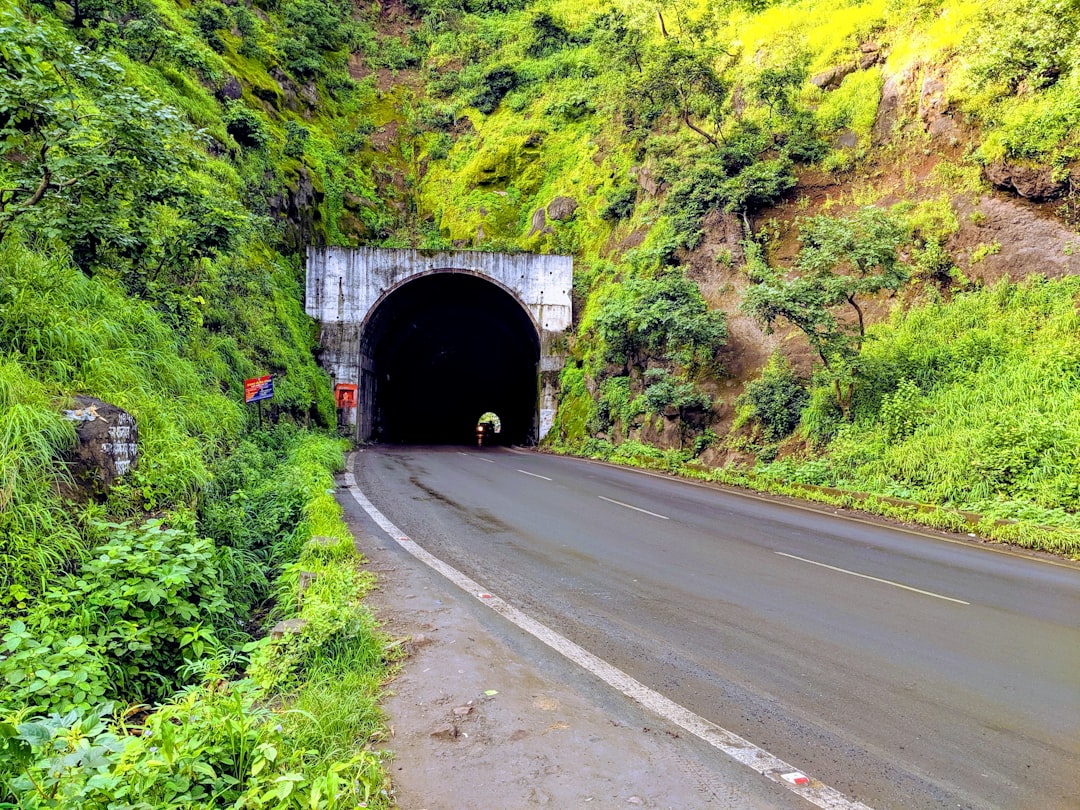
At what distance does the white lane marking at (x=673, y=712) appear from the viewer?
2.89 meters

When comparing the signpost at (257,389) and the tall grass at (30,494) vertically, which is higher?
the signpost at (257,389)

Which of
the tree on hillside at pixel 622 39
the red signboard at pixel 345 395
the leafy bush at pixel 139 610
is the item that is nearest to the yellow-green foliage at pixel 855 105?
the tree on hillside at pixel 622 39

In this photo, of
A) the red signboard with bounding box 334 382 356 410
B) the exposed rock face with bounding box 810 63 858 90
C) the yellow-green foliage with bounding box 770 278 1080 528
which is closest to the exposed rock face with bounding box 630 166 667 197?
the exposed rock face with bounding box 810 63 858 90

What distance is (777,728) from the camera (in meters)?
3.49

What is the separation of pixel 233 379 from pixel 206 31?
65.6 ft

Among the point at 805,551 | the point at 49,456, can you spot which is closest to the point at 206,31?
the point at 49,456

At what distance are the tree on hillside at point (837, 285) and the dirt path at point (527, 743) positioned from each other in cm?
1152

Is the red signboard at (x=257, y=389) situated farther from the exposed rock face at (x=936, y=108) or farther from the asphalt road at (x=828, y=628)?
the exposed rock face at (x=936, y=108)

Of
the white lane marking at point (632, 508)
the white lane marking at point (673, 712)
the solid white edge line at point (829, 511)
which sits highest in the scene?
the white lane marking at point (673, 712)

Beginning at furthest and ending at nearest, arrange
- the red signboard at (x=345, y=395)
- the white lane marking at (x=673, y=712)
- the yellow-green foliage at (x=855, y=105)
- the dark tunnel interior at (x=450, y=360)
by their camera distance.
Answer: the dark tunnel interior at (x=450, y=360) < the red signboard at (x=345, y=395) < the yellow-green foliage at (x=855, y=105) < the white lane marking at (x=673, y=712)

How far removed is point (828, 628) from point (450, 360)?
36535 mm

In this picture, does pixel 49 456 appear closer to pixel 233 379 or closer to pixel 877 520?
pixel 233 379

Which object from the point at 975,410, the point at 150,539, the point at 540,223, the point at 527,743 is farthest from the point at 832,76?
the point at 527,743

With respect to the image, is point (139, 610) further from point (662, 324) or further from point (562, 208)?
point (562, 208)
